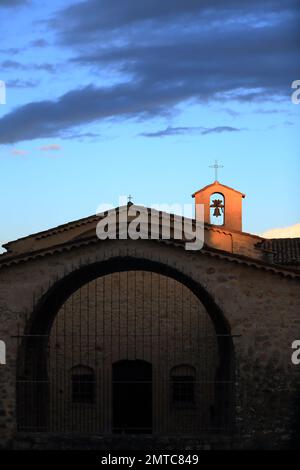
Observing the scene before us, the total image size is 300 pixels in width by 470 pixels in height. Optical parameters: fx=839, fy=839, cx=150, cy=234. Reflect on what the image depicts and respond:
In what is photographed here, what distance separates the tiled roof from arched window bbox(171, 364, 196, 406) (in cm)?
581

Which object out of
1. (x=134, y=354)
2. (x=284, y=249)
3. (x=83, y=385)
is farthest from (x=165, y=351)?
(x=284, y=249)

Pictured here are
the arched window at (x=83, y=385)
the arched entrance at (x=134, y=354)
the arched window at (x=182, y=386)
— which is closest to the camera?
the arched entrance at (x=134, y=354)

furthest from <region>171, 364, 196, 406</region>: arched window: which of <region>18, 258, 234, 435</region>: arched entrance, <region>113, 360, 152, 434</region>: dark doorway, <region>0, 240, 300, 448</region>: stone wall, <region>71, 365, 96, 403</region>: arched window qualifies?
<region>0, 240, 300, 448</region>: stone wall

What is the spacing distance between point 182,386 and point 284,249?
26.8ft

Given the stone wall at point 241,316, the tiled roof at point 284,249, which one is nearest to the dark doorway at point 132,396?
the tiled roof at point 284,249

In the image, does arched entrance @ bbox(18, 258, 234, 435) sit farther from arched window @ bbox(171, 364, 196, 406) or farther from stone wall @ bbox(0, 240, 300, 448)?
stone wall @ bbox(0, 240, 300, 448)

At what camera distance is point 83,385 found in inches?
1117

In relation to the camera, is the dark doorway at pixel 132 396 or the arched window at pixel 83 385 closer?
the dark doorway at pixel 132 396

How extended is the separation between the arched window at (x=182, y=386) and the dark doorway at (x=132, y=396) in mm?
809

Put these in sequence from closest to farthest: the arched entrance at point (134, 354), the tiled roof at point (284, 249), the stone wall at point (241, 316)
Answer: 1. the stone wall at point (241, 316)
2. the arched entrance at point (134, 354)
3. the tiled roof at point (284, 249)

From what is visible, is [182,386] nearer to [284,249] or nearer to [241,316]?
[284,249]

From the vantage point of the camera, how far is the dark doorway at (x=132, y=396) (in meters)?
27.8

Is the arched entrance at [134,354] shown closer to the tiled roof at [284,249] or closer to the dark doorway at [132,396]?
the dark doorway at [132,396]
